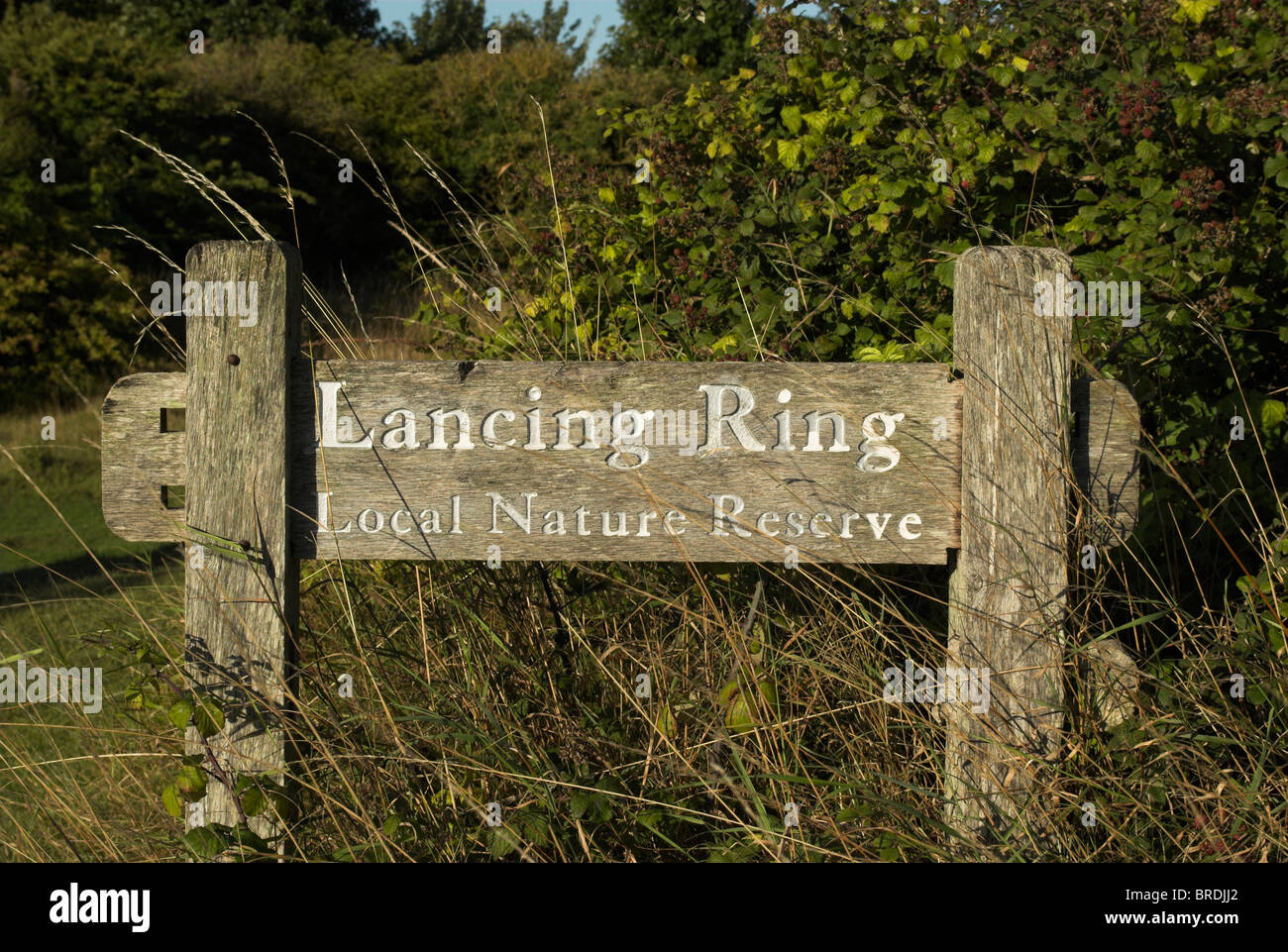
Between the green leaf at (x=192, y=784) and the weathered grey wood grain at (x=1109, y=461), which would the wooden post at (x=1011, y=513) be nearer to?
the weathered grey wood grain at (x=1109, y=461)

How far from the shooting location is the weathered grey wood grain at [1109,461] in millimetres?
2213

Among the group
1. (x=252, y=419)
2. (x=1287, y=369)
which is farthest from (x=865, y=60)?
(x=252, y=419)

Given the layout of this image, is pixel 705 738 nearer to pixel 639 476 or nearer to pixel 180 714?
pixel 639 476

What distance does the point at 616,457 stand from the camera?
2240 mm

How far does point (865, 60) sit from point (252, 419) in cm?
228

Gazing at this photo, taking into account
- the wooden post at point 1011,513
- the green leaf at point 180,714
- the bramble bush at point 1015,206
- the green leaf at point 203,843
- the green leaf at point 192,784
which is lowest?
the green leaf at point 203,843

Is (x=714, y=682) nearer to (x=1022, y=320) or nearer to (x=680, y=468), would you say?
(x=680, y=468)

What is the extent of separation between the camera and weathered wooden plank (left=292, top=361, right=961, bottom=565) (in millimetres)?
2238

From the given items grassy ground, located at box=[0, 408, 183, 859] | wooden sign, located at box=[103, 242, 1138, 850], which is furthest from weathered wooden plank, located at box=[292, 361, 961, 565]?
grassy ground, located at box=[0, 408, 183, 859]

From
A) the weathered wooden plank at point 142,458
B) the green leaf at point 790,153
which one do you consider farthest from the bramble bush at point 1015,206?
the weathered wooden plank at point 142,458

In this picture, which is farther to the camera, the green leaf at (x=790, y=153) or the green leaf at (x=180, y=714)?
the green leaf at (x=790, y=153)

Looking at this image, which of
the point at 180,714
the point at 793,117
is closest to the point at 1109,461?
the point at 793,117

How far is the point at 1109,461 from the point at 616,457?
983mm

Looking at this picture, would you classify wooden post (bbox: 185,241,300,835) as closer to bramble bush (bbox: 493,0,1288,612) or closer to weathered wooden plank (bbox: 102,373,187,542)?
weathered wooden plank (bbox: 102,373,187,542)
